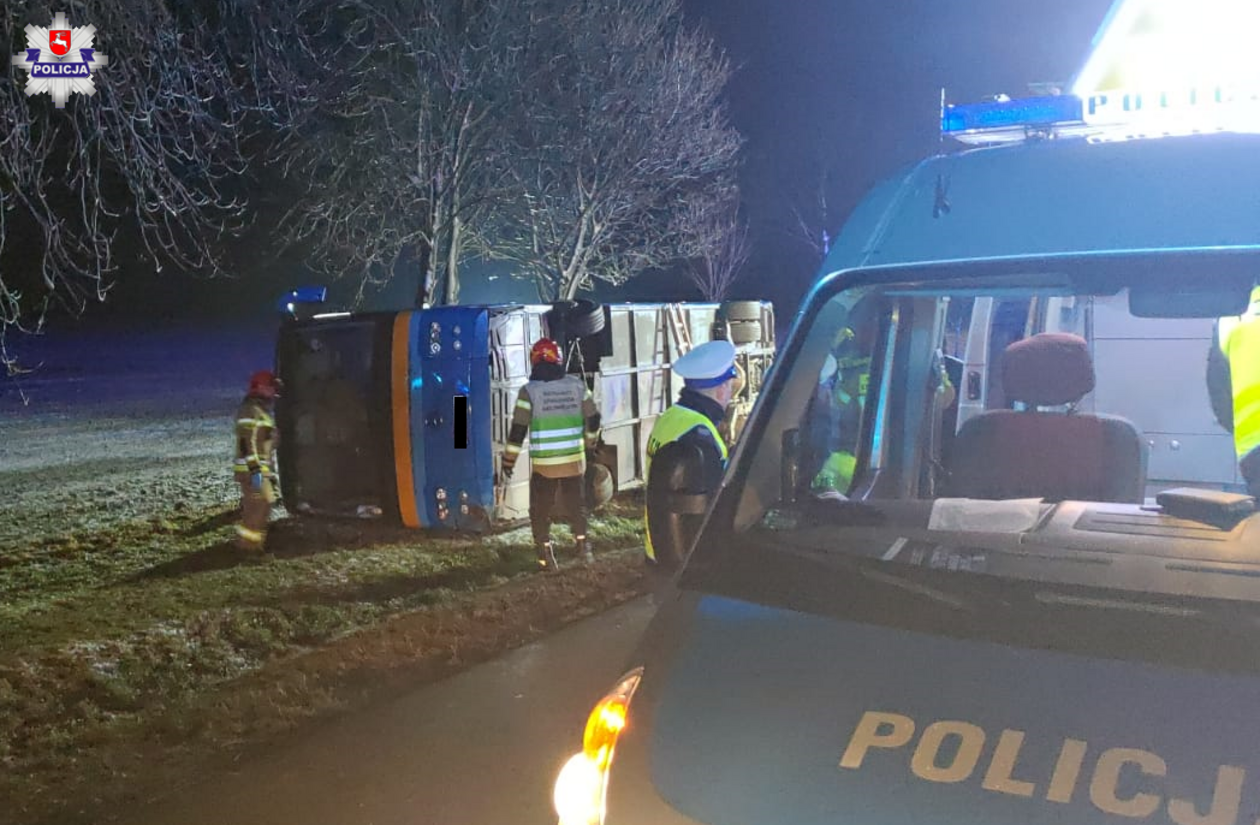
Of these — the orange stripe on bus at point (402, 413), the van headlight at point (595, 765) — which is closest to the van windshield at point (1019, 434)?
the van headlight at point (595, 765)

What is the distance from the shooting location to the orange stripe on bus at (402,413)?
8508 millimetres

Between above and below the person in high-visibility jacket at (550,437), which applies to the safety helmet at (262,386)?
above

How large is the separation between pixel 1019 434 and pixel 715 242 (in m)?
26.0

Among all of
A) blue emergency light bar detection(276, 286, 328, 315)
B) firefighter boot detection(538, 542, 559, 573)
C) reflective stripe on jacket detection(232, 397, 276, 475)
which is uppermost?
blue emergency light bar detection(276, 286, 328, 315)

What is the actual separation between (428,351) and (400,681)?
346 cm

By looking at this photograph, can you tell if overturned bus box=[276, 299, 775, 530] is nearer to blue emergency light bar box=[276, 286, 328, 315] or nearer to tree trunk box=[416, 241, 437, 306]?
blue emergency light bar box=[276, 286, 328, 315]

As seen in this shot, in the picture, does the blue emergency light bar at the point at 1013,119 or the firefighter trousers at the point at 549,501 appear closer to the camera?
the blue emergency light bar at the point at 1013,119

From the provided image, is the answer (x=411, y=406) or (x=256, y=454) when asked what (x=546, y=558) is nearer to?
(x=411, y=406)

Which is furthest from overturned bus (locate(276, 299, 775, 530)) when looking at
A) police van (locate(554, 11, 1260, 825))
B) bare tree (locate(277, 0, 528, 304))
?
bare tree (locate(277, 0, 528, 304))

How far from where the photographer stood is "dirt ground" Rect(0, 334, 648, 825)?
15.6 feet

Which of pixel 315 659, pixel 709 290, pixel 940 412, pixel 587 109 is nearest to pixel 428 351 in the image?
pixel 315 659

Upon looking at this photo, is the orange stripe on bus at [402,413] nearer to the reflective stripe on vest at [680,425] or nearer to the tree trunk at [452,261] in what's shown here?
the reflective stripe on vest at [680,425]

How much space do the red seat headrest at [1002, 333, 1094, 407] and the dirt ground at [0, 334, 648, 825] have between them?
348 centimetres

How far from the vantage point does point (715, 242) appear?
94.4 ft
